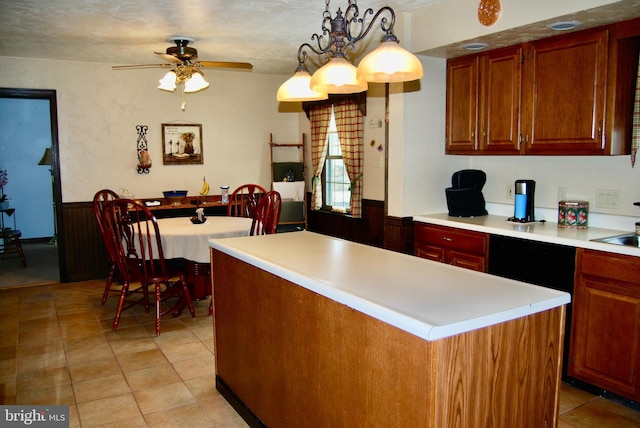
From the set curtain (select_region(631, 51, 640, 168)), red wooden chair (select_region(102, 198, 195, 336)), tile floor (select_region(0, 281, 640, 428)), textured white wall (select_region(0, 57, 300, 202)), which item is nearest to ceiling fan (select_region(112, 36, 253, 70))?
red wooden chair (select_region(102, 198, 195, 336))

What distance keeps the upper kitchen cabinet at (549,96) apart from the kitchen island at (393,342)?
1618mm

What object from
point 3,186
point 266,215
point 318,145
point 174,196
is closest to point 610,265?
point 266,215

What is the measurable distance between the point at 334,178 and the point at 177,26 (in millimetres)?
2820

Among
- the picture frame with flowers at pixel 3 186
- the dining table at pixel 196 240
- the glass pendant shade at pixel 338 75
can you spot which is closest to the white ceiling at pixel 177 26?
the glass pendant shade at pixel 338 75

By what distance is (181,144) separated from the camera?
5973 millimetres

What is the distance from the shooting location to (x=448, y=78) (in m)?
3.93

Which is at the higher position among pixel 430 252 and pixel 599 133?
→ pixel 599 133

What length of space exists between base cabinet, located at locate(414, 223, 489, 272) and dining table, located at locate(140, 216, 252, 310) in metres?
1.44

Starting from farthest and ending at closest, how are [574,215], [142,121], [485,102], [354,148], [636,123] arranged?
[142,121] < [354,148] < [485,102] < [574,215] < [636,123]

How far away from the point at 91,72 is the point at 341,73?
4268 millimetres

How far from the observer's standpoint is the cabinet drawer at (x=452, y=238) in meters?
3.44

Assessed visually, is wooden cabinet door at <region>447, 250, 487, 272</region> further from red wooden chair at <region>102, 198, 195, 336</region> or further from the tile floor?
red wooden chair at <region>102, 198, 195, 336</region>

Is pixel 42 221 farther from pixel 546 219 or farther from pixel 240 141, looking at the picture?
pixel 546 219

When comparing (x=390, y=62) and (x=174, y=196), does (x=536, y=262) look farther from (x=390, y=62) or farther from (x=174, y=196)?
(x=174, y=196)
